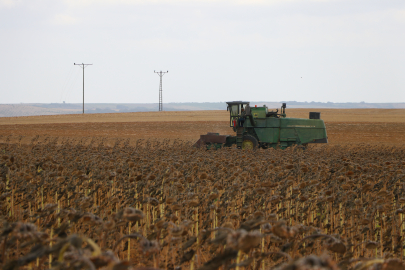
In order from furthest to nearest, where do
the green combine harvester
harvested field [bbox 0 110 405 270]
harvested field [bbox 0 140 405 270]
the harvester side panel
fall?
the harvester side panel
the green combine harvester
harvested field [bbox 0 140 405 270]
harvested field [bbox 0 110 405 270]

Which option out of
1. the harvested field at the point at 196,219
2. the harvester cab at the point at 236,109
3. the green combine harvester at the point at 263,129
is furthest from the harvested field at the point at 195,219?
the harvester cab at the point at 236,109

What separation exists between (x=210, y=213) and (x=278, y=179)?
6.39 feet

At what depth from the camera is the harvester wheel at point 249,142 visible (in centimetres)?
1736

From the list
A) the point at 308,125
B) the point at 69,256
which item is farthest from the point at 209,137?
the point at 69,256

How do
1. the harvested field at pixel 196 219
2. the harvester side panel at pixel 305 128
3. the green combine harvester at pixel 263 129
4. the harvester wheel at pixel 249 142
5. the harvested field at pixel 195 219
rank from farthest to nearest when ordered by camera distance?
1. the harvester side panel at pixel 305 128
2. the green combine harvester at pixel 263 129
3. the harvester wheel at pixel 249 142
4. the harvested field at pixel 196 219
5. the harvested field at pixel 195 219

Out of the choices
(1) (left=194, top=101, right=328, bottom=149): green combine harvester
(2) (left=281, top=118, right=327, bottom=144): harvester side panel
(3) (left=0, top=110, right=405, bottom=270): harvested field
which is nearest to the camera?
(3) (left=0, top=110, right=405, bottom=270): harvested field

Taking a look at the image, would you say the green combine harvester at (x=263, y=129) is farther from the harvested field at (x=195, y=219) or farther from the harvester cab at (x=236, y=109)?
the harvested field at (x=195, y=219)

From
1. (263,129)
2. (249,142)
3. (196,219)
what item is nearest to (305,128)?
(263,129)

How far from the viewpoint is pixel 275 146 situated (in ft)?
59.5

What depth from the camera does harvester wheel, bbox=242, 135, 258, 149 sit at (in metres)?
17.4

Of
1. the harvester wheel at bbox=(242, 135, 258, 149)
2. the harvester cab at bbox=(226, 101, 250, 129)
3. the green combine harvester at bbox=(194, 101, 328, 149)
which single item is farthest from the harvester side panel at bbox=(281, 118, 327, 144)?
the harvester cab at bbox=(226, 101, 250, 129)

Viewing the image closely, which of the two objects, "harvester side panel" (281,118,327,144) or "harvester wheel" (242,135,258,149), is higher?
"harvester side panel" (281,118,327,144)

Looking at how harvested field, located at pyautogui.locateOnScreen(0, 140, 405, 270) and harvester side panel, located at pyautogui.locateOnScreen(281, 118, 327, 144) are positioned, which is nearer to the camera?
harvested field, located at pyautogui.locateOnScreen(0, 140, 405, 270)

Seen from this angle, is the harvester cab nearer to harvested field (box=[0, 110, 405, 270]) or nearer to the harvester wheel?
the harvester wheel
